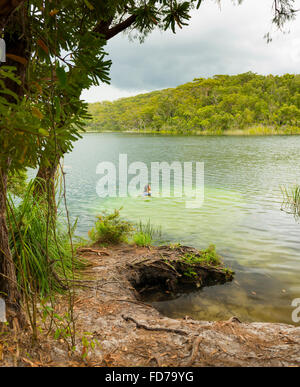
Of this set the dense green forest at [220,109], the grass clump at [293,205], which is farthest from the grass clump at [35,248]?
the dense green forest at [220,109]

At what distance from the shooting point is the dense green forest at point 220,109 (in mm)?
77562

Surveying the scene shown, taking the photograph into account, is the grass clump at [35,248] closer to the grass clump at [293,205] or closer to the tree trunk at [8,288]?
the tree trunk at [8,288]

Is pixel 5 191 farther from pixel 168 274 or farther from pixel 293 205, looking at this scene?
pixel 293 205

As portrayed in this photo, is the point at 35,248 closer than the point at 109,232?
Yes

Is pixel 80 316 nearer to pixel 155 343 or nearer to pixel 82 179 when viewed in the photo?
pixel 155 343

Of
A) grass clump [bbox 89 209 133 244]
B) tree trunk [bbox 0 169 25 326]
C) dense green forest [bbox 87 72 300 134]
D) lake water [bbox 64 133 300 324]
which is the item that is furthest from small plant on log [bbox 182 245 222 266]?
dense green forest [bbox 87 72 300 134]

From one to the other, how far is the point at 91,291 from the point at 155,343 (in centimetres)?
139

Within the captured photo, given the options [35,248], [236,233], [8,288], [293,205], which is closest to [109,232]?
[35,248]

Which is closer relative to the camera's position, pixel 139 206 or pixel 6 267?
pixel 6 267

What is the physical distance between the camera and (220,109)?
9056 cm

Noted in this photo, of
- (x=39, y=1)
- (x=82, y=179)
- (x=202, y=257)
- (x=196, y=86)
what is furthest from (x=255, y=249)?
(x=196, y=86)

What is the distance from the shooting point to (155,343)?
2344 mm

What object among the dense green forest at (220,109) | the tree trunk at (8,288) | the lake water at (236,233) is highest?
the dense green forest at (220,109)

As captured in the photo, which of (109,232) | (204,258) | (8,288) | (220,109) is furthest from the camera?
(220,109)
